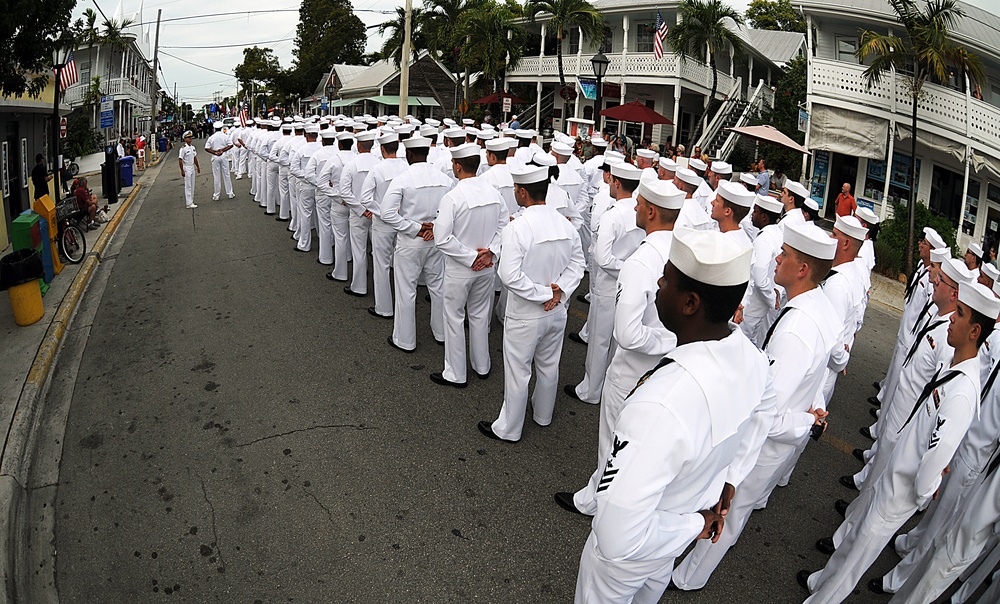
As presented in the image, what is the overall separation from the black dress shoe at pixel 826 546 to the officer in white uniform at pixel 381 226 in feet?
17.5

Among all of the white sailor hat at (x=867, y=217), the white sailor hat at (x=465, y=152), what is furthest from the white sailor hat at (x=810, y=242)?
the white sailor hat at (x=867, y=217)

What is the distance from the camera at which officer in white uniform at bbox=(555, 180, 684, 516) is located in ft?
12.9

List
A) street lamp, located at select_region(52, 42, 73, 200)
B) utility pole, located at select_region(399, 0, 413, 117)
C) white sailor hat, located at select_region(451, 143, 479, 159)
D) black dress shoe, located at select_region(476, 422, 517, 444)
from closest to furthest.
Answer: black dress shoe, located at select_region(476, 422, 517, 444) → white sailor hat, located at select_region(451, 143, 479, 159) → street lamp, located at select_region(52, 42, 73, 200) → utility pole, located at select_region(399, 0, 413, 117)

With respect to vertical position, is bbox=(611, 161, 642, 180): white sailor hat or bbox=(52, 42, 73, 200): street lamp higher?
bbox=(52, 42, 73, 200): street lamp

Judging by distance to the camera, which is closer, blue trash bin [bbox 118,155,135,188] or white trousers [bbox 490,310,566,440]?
white trousers [bbox 490,310,566,440]

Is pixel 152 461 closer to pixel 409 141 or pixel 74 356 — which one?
pixel 74 356

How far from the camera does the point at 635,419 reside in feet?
6.84

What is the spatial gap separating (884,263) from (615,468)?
1396 centimetres

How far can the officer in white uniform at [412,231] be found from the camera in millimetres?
6902

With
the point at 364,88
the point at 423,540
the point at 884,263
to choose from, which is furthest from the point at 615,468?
the point at 364,88

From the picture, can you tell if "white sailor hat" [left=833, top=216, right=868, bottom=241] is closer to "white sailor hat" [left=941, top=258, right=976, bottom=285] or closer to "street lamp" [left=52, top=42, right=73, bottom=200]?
"white sailor hat" [left=941, top=258, right=976, bottom=285]

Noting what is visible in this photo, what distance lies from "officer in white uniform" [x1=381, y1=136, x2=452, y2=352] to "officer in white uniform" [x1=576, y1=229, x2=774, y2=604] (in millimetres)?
4875

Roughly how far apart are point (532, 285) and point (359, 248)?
4.51m

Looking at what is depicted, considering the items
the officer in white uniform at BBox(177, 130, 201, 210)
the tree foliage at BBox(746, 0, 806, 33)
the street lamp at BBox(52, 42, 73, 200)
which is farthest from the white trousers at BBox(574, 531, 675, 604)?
the tree foliage at BBox(746, 0, 806, 33)
